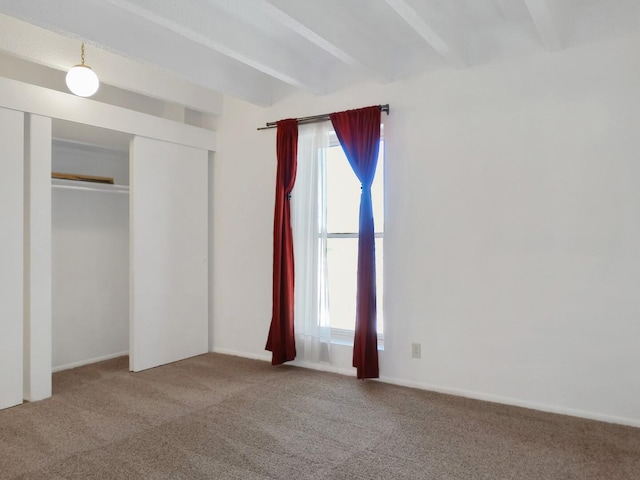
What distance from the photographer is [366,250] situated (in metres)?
3.93

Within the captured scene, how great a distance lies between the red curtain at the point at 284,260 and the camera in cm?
439

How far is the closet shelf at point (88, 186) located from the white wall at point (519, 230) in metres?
2.30

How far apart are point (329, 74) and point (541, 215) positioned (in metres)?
2.29

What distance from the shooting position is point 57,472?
8.14 ft

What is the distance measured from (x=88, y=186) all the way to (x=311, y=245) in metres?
2.26

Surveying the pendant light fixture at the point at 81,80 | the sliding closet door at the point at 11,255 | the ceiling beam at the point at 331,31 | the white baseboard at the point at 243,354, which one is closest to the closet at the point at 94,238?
the sliding closet door at the point at 11,255

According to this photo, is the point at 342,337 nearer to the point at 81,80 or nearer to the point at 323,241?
the point at 323,241

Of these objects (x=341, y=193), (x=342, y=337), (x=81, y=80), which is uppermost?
(x=81, y=80)

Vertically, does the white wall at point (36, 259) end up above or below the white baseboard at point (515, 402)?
above

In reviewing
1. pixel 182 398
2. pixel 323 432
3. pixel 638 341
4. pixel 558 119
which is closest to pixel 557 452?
pixel 638 341

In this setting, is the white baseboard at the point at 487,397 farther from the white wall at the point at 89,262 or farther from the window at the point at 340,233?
the white wall at the point at 89,262

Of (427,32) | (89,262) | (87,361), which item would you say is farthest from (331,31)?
(87,361)

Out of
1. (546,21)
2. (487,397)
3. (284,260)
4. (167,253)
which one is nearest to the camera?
(546,21)

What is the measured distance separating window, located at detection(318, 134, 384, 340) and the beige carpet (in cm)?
68
